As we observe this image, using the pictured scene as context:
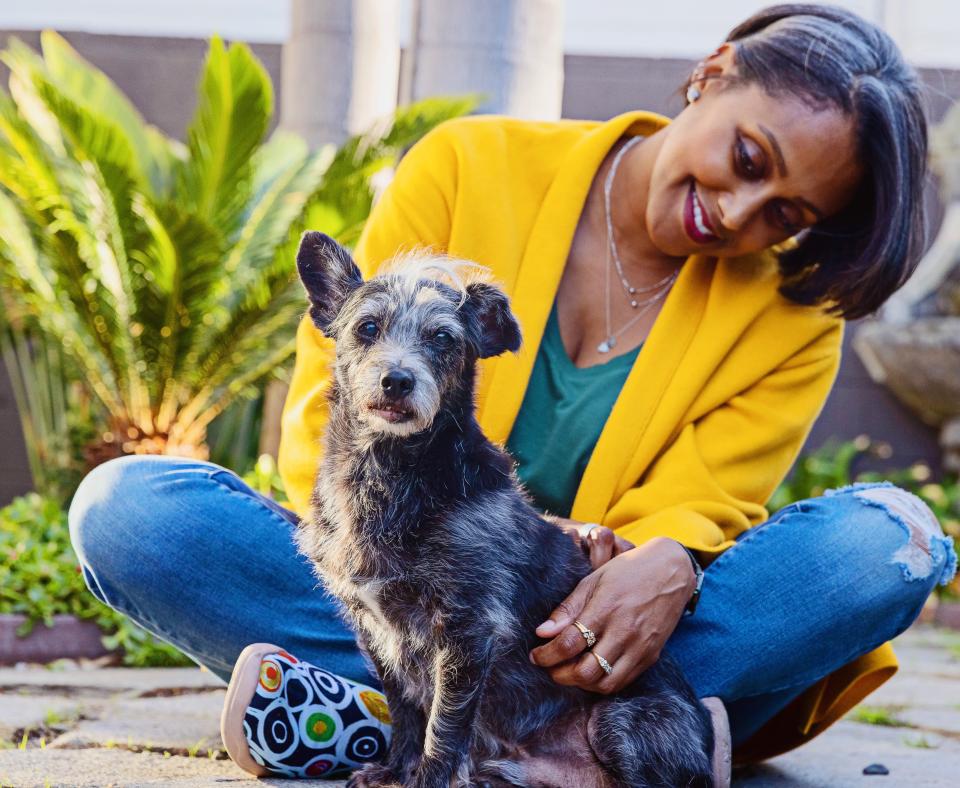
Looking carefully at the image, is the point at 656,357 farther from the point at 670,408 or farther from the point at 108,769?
the point at 108,769

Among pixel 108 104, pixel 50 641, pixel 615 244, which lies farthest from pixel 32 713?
pixel 108 104

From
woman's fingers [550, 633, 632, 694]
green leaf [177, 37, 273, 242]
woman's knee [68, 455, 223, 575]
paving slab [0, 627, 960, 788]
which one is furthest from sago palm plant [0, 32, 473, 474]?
woman's fingers [550, 633, 632, 694]

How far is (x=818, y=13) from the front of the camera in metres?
2.86

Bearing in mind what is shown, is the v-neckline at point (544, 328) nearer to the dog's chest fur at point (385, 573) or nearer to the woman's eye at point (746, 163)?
the woman's eye at point (746, 163)

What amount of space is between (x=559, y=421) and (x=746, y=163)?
0.78m

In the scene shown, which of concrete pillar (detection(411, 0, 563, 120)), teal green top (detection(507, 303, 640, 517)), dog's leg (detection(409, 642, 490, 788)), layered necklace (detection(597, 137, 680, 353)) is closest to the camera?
dog's leg (detection(409, 642, 490, 788))

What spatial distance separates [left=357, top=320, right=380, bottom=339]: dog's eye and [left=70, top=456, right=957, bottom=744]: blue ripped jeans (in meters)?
0.84

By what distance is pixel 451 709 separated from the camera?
196cm

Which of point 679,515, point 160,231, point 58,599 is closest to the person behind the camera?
point 679,515

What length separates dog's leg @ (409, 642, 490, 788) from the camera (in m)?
1.96

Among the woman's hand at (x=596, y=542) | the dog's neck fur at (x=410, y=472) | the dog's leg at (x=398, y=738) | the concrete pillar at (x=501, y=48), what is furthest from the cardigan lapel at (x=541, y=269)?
the concrete pillar at (x=501, y=48)

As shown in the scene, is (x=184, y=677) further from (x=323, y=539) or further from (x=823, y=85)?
(x=823, y=85)

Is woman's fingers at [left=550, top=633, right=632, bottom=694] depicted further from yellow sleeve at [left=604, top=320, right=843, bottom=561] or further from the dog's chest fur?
yellow sleeve at [left=604, top=320, right=843, bottom=561]

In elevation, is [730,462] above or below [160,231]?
above
